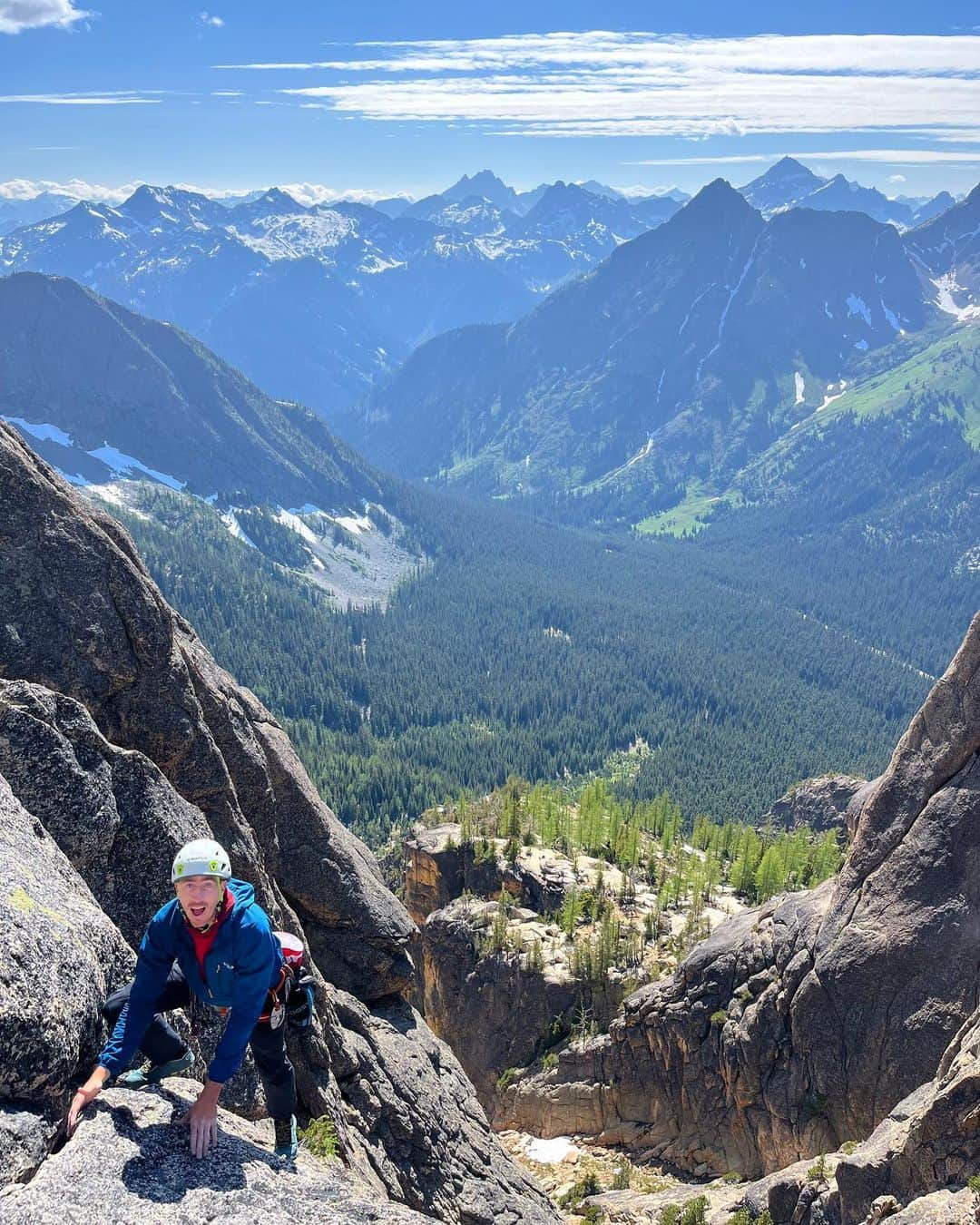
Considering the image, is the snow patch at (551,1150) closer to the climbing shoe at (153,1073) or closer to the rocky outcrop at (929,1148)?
the rocky outcrop at (929,1148)

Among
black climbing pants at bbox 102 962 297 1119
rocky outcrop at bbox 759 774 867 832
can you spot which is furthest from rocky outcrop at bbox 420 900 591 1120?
rocky outcrop at bbox 759 774 867 832

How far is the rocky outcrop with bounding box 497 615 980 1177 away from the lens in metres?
34.0

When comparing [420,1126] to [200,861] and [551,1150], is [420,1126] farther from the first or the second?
[551,1150]

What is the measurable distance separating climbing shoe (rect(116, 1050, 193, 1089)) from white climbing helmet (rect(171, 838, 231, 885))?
12.1ft

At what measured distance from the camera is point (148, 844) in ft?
62.3

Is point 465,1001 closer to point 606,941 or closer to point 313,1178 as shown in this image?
point 606,941

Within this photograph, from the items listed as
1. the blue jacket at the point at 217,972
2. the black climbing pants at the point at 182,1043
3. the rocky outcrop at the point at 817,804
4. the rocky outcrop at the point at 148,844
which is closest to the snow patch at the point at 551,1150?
the rocky outcrop at the point at 148,844

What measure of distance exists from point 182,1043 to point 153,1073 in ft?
1.80

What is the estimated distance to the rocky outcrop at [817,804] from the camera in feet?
366

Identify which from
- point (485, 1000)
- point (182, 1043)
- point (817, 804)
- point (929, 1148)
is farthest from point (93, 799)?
point (817, 804)

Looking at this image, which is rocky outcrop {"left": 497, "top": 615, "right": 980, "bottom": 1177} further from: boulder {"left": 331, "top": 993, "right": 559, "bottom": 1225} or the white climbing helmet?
the white climbing helmet

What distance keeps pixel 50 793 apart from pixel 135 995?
→ 614cm

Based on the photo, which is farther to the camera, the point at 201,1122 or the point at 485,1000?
the point at 485,1000

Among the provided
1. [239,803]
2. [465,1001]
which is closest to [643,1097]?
[465,1001]
